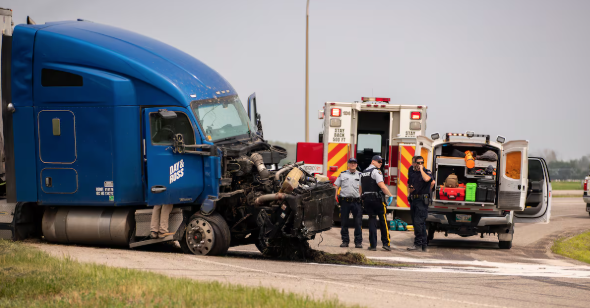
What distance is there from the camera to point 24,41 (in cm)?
1160

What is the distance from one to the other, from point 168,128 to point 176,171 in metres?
0.71

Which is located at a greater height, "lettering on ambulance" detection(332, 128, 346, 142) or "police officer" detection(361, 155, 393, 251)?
"lettering on ambulance" detection(332, 128, 346, 142)

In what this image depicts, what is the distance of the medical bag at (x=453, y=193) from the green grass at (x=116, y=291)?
8535 mm

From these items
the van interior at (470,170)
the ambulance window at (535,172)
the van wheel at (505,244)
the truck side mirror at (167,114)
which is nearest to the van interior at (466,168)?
the van interior at (470,170)

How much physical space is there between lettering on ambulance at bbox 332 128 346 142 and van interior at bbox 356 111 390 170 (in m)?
2.05

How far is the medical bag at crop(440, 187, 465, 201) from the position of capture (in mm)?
15320

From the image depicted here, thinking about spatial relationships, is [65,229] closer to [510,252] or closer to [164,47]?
[164,47]

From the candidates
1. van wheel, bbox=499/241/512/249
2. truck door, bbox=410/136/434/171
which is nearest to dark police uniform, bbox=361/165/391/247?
truck door, bbox=410/136/434/171

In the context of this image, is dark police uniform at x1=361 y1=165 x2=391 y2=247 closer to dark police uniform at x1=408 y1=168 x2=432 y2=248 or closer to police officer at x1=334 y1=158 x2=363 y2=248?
police officer at x1=334 y1=158 x2=363 y2=248

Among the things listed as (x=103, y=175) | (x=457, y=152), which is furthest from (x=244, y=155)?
(x=457, y=152)

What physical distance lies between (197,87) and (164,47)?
1368 millimetres

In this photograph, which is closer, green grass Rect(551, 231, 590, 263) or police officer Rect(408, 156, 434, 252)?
police officer Rect(408, 156, 434, 252)

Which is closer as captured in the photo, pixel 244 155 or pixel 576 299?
pixel 576 299

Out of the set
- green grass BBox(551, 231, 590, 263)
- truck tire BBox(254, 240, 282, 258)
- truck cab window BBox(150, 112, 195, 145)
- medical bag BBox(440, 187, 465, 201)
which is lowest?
green grass BBox(551, 231, 590, 263)
